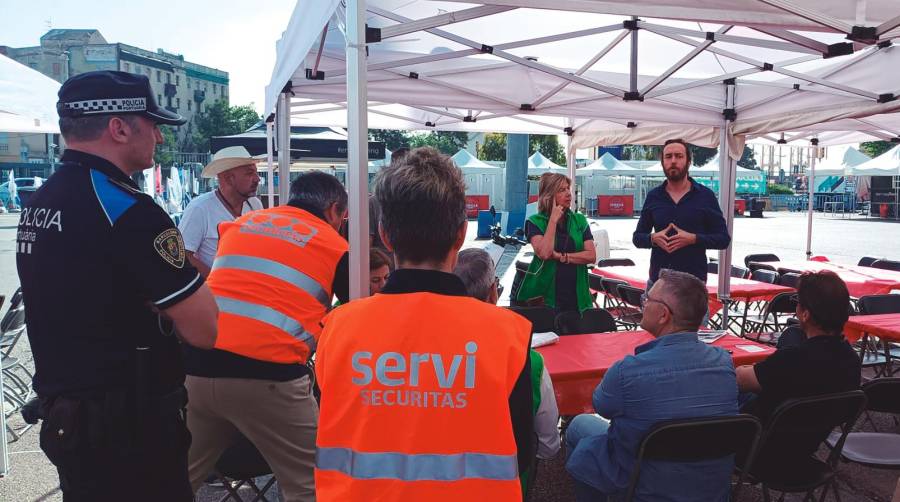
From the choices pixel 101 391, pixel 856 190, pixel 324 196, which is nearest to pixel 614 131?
pixel 324 196

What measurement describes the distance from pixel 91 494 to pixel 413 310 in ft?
3.91

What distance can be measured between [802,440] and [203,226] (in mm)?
3414

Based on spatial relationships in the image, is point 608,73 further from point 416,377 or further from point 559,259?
point 416,377

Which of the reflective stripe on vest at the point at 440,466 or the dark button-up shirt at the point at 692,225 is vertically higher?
the dark button-up shirt at the point at 692,225

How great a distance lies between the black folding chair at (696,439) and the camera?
7.28 feet

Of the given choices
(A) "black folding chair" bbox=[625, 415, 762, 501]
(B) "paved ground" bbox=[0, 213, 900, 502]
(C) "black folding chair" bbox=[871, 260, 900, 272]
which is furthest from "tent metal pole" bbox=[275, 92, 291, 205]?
(C) "black folding chair" bbox=[871, 260, 900, 272]

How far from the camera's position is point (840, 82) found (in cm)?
530

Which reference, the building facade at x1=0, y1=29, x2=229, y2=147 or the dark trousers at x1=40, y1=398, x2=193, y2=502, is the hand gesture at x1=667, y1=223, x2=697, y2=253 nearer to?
the dark trousers at x1=40, y1=398, x2=193, y2=502

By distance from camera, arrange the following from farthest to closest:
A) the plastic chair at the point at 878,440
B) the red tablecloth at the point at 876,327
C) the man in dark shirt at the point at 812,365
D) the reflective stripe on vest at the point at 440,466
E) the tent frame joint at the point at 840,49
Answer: the red tablecloth at the point at 876,327
the tent frame joint at the point at 840,49
the plastic chair at the point at 878,440
the man in dark shirt at the point at 812,365
the reflective stripe on vest at the point at 440,466

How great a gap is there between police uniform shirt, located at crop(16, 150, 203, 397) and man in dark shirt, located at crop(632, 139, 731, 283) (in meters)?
3.38

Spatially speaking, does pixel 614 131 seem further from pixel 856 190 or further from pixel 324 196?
pixel 856 190

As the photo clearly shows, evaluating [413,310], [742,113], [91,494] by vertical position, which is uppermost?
[742,113]

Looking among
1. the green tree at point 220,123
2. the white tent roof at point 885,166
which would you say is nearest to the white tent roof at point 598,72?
the white tent roof at point 885,166

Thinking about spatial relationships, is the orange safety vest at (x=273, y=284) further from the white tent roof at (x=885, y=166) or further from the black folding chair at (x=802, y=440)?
the white tent roof at (x=885, y=166)
